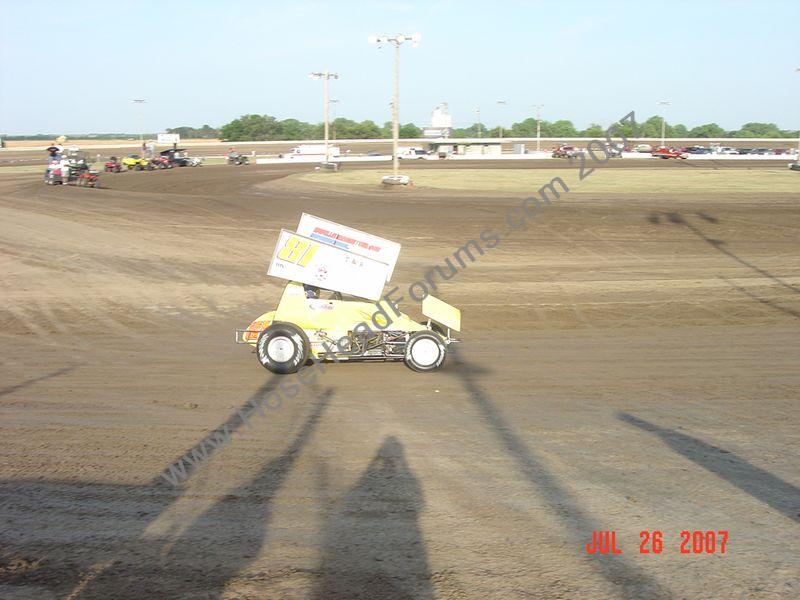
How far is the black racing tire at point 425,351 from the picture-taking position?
10.4m

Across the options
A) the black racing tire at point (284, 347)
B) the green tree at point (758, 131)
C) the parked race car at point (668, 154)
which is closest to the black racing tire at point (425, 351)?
the black racing tire at point (284, 347)

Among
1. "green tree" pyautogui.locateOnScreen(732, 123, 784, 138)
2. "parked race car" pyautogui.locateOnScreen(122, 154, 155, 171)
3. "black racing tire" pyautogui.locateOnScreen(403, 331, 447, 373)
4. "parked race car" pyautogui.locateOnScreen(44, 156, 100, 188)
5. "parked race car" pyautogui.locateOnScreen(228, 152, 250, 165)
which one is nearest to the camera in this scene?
"black racing tire" pyautogui.locateOnScreen(403, 331, 447, 373)

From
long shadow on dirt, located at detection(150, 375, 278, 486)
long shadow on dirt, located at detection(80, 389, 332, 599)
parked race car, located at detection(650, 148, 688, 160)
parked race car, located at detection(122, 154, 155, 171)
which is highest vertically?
parked race car, located at detection(650, 148, 688, 160)

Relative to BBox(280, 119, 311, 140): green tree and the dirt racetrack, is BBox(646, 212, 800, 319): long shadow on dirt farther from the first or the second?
BBox(280, 119, 311, 140): green tree

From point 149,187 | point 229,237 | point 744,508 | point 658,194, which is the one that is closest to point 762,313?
point 744,508

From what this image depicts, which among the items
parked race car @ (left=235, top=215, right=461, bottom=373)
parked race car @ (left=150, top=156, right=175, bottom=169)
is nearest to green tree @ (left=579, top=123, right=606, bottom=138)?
parked race car @ (left=150, top=156, right=175, bottom=169)

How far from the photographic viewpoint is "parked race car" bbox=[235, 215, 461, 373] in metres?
10.1

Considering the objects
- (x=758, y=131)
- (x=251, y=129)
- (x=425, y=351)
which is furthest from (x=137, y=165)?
(x=758, y=131)

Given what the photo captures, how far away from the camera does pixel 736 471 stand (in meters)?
6.82

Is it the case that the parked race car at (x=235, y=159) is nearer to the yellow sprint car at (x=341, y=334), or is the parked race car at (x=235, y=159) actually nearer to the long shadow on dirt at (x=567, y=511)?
the yellow sprint car at (x=341, y=334)

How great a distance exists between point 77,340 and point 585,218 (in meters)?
17.1

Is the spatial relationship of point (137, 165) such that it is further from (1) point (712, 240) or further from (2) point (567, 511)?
(2) point (567, 511)

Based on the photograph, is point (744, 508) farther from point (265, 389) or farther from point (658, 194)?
point (658, 194)

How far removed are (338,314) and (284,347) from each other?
88 centimetres
